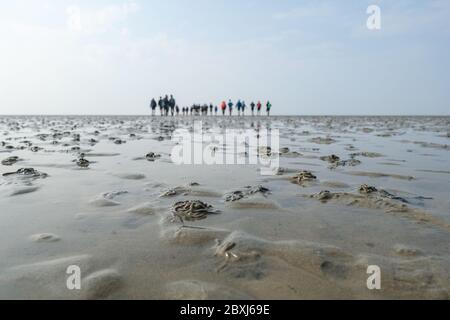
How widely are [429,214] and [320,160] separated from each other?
385 cm

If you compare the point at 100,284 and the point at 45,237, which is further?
the point at 45,237

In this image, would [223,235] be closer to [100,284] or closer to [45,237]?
[100,284]

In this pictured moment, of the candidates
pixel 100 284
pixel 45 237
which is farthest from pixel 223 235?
pixel 45 237

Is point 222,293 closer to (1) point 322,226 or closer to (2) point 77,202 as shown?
(1) point 322,226

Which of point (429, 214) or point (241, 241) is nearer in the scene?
point (241, 241)

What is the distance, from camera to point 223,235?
9.16 feet

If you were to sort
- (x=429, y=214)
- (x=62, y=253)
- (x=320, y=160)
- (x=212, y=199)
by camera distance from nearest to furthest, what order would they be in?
(x=62, y=253) < (x=429, y=214) < (x=212, y=199) < (x=320, y=160)

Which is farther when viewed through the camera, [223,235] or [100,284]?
[223,235]

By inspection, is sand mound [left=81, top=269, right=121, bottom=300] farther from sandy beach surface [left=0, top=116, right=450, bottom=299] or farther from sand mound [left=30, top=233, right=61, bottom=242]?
sand mound [left=30, top=233, right=61, bottom=242]

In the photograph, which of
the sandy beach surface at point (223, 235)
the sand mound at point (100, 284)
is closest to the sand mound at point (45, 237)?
the sandy beach surface at point (223, 235)

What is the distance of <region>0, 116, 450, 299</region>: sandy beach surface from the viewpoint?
200 cm

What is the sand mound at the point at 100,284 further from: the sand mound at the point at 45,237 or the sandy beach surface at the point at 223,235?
the sand mound at the point at 45,237
